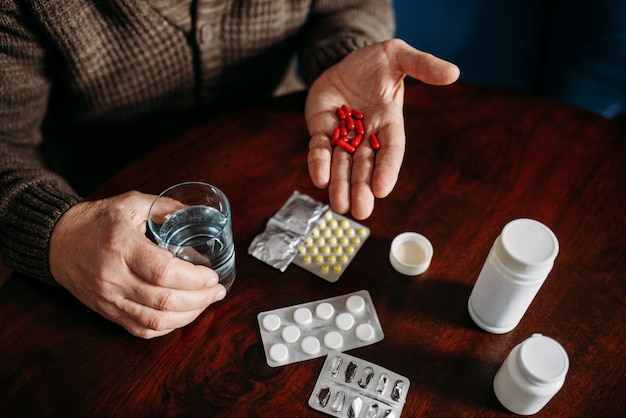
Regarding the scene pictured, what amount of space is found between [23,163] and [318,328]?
1.99ft

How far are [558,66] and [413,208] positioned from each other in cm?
93

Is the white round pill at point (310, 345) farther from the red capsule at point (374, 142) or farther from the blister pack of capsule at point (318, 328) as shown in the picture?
the red capsule at point (374, 142)

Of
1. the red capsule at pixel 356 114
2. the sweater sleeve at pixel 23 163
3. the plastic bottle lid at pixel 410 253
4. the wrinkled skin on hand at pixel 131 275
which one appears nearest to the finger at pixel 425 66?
the red capsule at pixel 356 114

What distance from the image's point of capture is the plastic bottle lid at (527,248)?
0.62 metres

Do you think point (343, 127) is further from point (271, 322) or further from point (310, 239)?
point (271, 322)

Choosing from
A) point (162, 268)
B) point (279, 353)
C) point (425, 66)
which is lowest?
point (279, 353)

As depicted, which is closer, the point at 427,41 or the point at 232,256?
the point at 232,256

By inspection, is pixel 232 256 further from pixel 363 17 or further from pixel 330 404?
pixel 363 17

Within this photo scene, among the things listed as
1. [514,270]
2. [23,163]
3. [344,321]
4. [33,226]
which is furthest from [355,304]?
[23,163]

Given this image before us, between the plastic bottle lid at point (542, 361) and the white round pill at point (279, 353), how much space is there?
304 millimetres

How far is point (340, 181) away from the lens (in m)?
0.81

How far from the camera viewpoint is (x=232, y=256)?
79cm

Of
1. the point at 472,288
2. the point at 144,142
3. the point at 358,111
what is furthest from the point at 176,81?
the point at 472,288

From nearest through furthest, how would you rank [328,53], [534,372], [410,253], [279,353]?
1. [534,372]
2. [279,353]
3. [410,253]
4. [328,53]
